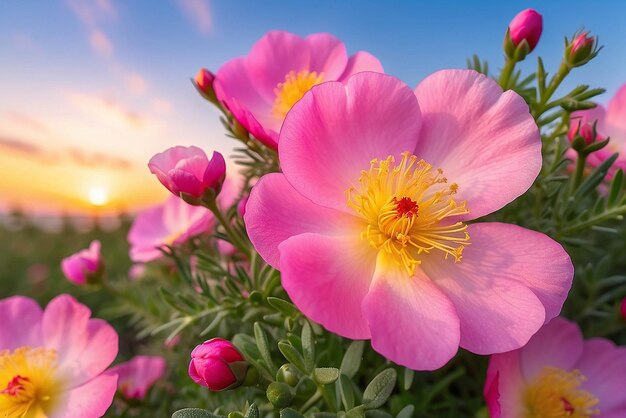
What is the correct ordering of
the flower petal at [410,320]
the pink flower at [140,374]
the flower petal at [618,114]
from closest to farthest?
the flower petal at [410,320] < the pink flower at [140,374] < the flower petal at [618,114]

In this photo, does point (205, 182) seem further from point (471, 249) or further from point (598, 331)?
point (598, 331)

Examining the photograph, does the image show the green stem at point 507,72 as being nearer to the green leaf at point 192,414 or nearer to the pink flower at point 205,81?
the pink flower at point 205,81

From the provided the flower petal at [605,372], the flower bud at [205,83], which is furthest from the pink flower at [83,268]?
the flower petal at [605,372]

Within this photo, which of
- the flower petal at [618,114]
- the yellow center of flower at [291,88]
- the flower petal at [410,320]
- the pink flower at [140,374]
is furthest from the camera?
the flower petal at [618,114]

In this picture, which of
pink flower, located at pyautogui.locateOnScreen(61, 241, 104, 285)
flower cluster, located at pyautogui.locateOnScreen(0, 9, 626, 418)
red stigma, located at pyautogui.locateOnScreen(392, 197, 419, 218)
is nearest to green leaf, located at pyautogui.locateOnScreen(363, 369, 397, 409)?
flower cluster, located at pyautogui.locateOnScreen(0, 9, 626, 418)

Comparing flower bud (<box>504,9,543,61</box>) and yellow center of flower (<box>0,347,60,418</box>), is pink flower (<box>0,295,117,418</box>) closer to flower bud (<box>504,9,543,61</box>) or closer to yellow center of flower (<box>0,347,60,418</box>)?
yellow center of flower (<box>0,347,60,418</box>)

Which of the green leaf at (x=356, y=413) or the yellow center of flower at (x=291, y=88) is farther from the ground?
the yellow center of flower at (x=291, y=88)

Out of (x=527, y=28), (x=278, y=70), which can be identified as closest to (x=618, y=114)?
(x=527, y=28)
